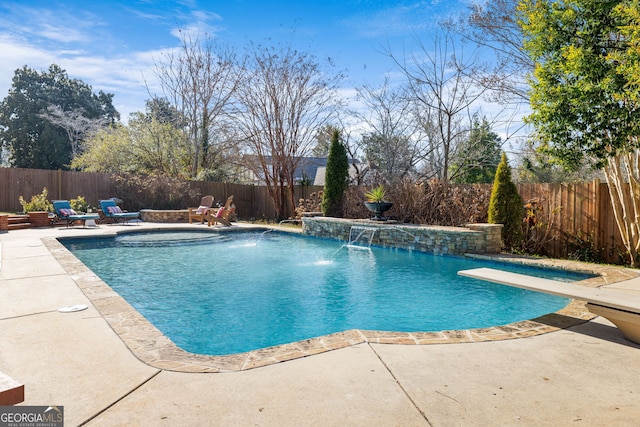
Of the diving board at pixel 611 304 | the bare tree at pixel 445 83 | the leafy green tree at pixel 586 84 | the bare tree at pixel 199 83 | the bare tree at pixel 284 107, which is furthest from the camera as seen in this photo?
the bare tree at pixel 199 83

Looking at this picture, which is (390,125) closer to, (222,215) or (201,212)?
(222,215)

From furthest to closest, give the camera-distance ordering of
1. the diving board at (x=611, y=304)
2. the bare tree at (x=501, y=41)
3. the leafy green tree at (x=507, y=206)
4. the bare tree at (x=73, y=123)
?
the bare tree at (x=73, y=123)
the bare tree at (x=501, y=41)
the leafy green tree at (x=507, y=206)
the diving board at (x=611, y=304)

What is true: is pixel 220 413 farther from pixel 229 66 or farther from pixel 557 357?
pixel 229 66

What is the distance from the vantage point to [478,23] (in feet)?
36.1

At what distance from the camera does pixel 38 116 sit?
2942 cm

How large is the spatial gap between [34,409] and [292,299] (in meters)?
3.50

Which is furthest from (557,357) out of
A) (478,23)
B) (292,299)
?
(478,23)

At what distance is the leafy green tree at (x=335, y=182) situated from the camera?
526 inches

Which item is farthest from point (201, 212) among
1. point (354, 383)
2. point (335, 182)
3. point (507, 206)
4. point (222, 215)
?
point (354, 383)

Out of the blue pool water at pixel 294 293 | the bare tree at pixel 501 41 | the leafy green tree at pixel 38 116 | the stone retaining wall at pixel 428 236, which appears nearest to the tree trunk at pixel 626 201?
the blue pool water at pixel 294 293

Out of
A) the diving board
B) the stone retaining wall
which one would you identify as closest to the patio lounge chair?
the stone retaining wall

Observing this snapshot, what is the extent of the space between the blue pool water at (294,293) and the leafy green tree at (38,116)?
24115 mm

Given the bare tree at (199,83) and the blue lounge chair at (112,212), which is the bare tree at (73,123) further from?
the blue lounge chair at (112,212)

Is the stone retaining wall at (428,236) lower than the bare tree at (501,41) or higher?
lower
